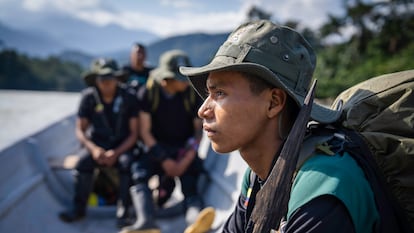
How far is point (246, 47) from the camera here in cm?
124

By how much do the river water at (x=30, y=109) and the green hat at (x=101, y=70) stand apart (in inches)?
29.1

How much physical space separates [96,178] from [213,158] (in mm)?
1158

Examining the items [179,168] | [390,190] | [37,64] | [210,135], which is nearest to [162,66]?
[179,168]

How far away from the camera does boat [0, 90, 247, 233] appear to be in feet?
9.98

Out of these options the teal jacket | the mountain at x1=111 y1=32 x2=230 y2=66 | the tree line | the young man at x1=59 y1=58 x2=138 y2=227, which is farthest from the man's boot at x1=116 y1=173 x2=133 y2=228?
the mountain at x1=111 y1=32 x2=230 y2=66

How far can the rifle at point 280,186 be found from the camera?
1.07m

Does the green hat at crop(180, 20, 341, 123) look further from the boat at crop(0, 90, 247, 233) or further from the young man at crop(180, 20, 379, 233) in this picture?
the boat at crop(0, 90, 247, 233)

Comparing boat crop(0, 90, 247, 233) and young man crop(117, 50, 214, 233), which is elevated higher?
young man crop(117, 50, 214, 233)

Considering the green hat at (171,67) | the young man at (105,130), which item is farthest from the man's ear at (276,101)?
the young man at (105,130)

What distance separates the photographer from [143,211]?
313 centimetres

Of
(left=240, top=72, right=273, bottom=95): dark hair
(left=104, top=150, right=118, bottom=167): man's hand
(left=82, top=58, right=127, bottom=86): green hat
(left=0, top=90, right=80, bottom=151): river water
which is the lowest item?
(left=0, top=90, right=80, bottom=151): river water

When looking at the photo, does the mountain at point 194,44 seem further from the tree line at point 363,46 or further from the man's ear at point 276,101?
the man's ear at point 276,101

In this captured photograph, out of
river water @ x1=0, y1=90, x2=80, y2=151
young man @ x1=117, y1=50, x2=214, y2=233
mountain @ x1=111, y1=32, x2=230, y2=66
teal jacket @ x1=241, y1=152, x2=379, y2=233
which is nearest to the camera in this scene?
teal jacket @ x1=241, y1=152, x2=379, y2=233

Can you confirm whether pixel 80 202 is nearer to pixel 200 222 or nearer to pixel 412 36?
pixel 200 222
